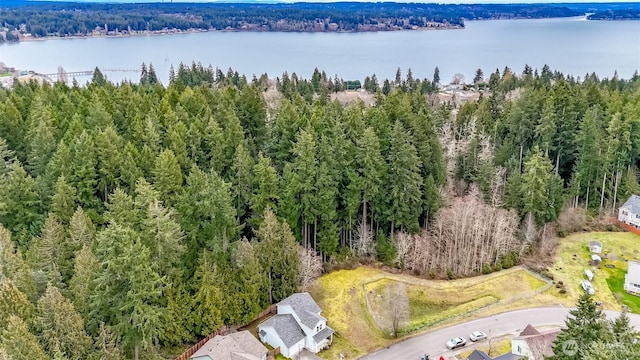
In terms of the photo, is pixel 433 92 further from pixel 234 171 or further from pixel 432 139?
pixel 234 171

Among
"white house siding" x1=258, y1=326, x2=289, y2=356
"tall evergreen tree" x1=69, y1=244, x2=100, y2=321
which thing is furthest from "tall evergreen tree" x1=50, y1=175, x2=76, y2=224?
"white house siding" x1=258, y1=326, x2=289, y2=356

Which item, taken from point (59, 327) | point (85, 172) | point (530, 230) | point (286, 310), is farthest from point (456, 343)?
point (85, 172)

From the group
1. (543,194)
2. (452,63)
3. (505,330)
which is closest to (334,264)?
(505,330)

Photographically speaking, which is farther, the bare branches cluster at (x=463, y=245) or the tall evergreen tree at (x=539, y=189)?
the tall evergreen tree at (x=539, y=189)

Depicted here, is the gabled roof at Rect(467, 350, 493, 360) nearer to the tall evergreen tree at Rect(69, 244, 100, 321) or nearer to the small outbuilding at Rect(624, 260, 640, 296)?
the small outbuilding at Rect(624, 260, 640, 296)

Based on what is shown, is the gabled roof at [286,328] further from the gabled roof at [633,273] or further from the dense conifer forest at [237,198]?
the gabled roof at [633,273]

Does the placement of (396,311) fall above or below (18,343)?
below

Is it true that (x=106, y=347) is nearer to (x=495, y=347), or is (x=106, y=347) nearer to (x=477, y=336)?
(x=477, y=336)

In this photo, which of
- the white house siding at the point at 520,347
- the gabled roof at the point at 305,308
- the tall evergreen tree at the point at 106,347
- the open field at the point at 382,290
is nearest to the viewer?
the tall evergreen tree at the point at 106,347

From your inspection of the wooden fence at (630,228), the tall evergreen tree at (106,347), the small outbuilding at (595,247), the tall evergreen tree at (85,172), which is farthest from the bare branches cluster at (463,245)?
the tall evergreen tree at (85,172)
